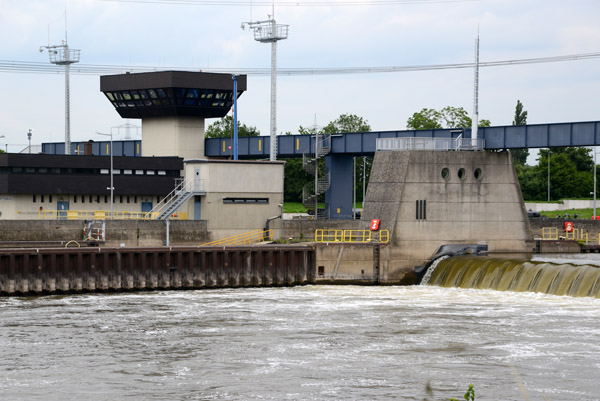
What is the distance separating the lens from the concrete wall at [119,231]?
2876 inches

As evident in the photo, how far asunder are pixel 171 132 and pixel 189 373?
192ft

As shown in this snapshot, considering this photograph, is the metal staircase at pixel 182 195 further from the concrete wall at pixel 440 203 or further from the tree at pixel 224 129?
the tree at pixel 224 129

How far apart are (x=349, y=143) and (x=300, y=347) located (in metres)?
48.2

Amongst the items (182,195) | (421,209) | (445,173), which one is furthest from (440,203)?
(182,195)

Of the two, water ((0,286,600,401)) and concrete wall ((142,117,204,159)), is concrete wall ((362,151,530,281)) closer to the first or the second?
water ((0,286,600,401))

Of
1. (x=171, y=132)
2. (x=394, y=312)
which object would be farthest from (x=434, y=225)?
(x=171, y=132)

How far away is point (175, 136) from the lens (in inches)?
3652

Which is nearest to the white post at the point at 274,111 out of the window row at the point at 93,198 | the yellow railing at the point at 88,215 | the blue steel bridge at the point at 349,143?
the blue steel bridge at the point at 349,143

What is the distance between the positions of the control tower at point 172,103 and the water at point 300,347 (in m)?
35.7

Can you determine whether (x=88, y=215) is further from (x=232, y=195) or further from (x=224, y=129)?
(x=224, y=129)

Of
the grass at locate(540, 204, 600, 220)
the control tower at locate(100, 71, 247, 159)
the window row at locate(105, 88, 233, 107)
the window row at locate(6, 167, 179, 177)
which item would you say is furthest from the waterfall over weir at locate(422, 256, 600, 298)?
the grass at locate(540, 204, 600, 220)

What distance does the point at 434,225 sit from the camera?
6631 centimetres

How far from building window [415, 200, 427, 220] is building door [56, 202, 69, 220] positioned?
31109 millimetres

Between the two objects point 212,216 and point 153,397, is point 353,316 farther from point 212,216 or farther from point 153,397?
point 212,216
